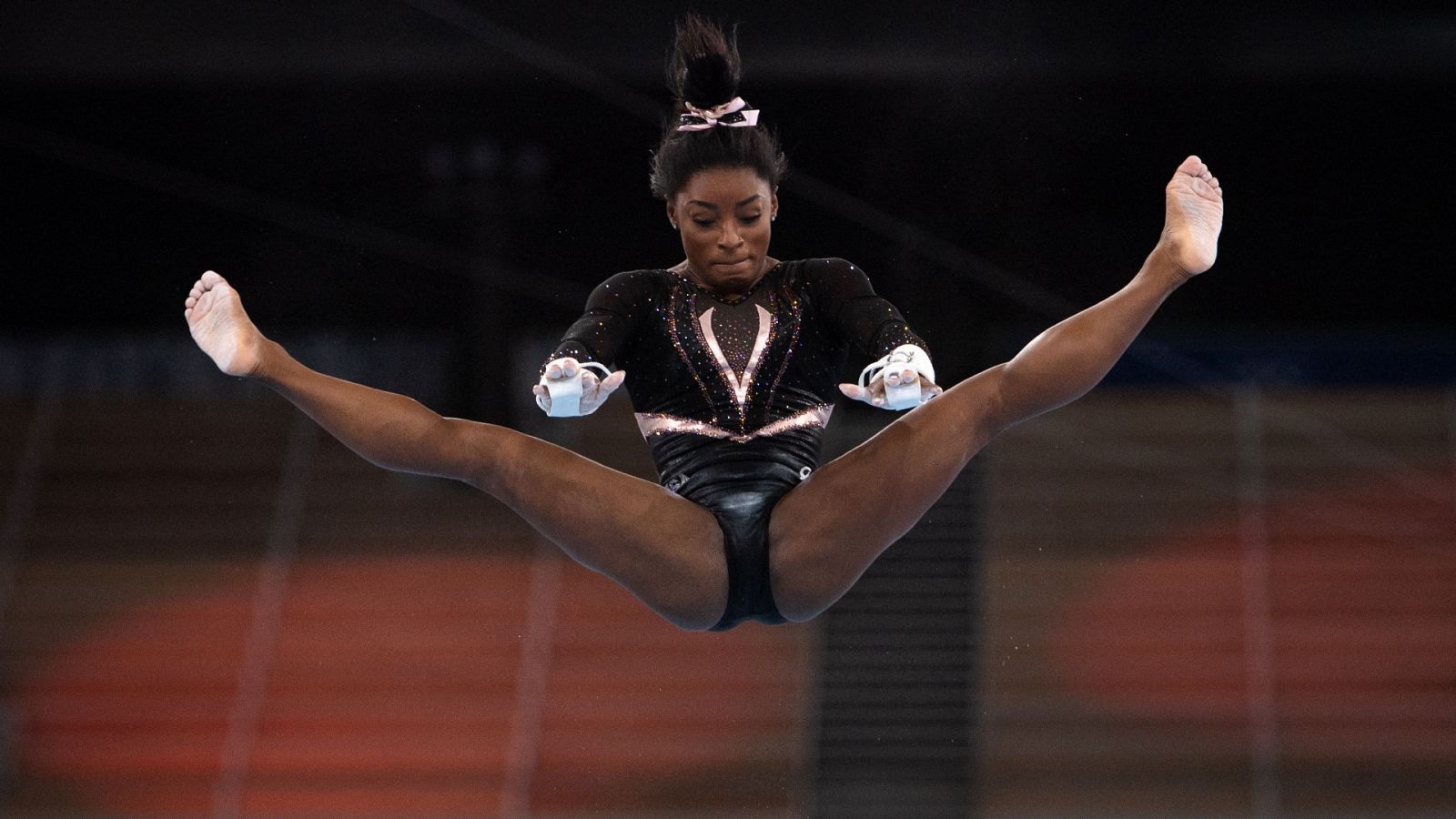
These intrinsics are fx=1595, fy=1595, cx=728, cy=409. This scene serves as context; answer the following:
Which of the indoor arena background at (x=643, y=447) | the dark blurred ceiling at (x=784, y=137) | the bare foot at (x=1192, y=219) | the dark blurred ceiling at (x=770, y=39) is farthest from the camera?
the indoor arena background at (x=643, y=447)

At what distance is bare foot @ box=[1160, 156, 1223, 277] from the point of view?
2838 mm

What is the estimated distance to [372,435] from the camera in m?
2.75

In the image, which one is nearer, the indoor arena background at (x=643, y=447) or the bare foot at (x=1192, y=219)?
the bare foot at (x=1192, y=219)

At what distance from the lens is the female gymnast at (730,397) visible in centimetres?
275

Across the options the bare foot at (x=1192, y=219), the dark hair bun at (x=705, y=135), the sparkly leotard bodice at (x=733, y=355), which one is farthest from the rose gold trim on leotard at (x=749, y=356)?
the bare foot at (x=1192, y=219)

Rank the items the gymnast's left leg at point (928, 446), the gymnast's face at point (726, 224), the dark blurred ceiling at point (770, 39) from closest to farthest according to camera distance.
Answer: the gymnast's left leg at point (928, 446) → the gymnast's face at point (726, 224) → the dark blurred ceiling at point (770, 39)

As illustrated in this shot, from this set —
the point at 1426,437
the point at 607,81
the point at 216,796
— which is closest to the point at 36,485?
the point at 216,796

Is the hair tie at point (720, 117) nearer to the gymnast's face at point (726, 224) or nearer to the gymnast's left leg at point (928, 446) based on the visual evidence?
the gymnast's face at point (726, 224)

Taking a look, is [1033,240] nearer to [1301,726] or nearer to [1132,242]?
[1132,242]

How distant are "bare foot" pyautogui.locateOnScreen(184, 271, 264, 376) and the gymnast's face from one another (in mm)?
814

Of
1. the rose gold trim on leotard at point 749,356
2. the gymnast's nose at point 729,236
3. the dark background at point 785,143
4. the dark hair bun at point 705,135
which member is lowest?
the rose gold trim on leotard at point 749,356

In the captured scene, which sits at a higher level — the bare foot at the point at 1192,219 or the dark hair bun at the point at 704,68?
the dark hair bun at the point at 704,68

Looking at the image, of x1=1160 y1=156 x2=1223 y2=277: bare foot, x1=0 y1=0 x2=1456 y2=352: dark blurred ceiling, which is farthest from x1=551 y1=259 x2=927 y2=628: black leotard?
x1=0 y1=0 x2=1456 y2=352: dark blurred ceiling

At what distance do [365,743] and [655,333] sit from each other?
361 centimetres
